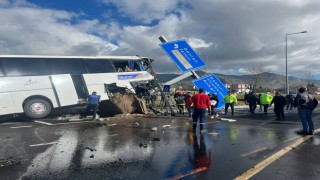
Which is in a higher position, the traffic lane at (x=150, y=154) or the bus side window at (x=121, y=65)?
the bus side window at (x=121, y=65)

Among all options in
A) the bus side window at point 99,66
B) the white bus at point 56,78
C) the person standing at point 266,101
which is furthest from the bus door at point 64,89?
the person standing at point 266,101

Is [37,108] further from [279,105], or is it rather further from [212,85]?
[279,105]

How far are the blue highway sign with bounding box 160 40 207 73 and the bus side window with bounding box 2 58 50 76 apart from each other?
20.8 feet

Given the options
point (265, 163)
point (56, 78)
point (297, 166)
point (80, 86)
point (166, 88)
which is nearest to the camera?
point (297, 166)

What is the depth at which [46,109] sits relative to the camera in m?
16.5

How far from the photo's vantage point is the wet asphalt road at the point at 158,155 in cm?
566

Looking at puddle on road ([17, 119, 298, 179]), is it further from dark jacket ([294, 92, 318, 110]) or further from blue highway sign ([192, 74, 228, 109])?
blue highway sign ([192, 74, 228, 109])

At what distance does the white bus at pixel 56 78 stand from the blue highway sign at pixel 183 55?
1.86m

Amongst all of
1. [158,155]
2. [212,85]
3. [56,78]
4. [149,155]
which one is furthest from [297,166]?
[56,78]

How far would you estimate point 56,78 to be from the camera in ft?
55.0

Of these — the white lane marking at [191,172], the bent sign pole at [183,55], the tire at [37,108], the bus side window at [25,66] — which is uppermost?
the bent sign pole at [183,55]

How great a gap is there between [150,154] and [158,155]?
0.21 m

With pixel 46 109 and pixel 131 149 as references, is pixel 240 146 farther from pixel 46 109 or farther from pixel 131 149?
pixel 46 109

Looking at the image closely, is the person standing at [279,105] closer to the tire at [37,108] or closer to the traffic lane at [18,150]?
the traffic lane at [18,150]
